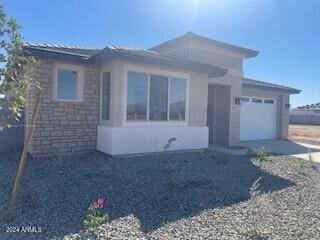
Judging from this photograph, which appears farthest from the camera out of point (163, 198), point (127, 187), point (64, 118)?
point (64, 118)

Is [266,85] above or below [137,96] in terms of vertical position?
above

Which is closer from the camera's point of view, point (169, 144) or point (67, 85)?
point (67, 85)

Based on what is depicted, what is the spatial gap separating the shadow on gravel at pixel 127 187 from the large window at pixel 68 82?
209cm

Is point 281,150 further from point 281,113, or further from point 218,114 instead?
point 281,113

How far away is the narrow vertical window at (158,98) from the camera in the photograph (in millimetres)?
10203

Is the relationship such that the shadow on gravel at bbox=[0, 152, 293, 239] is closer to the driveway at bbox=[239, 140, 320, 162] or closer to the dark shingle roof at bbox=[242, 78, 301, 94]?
the driveway at bbox=[239, 140, 320, 162]

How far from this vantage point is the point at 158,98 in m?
10.4

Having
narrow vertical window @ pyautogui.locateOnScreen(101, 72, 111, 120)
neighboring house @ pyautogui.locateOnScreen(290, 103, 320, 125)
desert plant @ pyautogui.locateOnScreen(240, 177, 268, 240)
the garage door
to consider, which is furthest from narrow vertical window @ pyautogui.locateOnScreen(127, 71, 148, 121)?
neighboring house @ pyautogui.locateOnScreen(290, 103, 320, 125)

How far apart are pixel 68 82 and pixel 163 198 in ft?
19.3

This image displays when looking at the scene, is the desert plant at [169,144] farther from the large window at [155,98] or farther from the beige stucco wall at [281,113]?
the beige stucco wall at [281,113]

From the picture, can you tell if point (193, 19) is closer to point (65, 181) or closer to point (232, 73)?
point (232, 73)

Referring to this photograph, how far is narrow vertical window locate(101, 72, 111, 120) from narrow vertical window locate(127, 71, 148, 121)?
812 mm

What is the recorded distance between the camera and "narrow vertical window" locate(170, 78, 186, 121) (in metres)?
10.8

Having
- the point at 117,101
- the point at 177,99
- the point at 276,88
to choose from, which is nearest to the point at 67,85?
the point at 117,101
